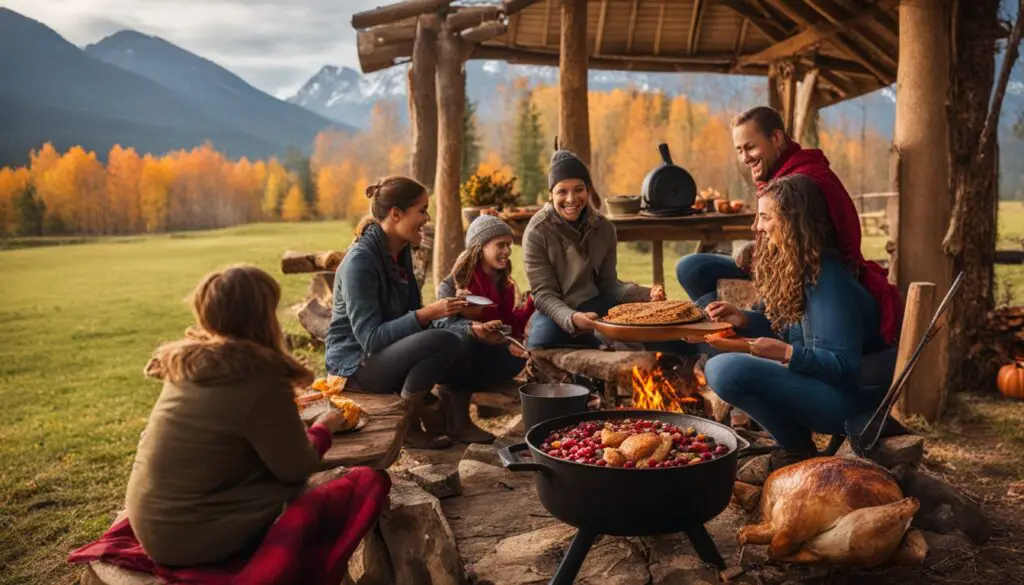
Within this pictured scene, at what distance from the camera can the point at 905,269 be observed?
15.7 ft

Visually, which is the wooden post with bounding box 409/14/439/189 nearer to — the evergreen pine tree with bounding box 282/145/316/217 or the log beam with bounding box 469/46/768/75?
the log beam with bounding box 469/46/768/75

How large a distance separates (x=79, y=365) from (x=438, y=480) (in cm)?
530

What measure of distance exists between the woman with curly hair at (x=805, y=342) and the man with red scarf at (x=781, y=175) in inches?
1.9

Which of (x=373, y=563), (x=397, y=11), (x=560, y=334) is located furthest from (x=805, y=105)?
(x=373, y=563)

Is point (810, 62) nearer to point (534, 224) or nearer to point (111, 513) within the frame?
point (534, 224)

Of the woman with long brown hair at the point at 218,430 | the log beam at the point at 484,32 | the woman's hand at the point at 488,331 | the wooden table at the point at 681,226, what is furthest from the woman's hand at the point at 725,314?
the log beam at the point at 484,32

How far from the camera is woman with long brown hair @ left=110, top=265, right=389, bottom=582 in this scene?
1.96m

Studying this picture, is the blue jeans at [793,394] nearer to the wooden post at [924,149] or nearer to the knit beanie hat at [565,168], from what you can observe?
the knit beanie hat at [565,168]

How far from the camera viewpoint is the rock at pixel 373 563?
8.19 feet

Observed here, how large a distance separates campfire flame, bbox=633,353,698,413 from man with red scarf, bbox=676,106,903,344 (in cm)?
50

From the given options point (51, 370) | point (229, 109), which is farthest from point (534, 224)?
point (229, 109)

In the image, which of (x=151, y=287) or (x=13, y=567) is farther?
(x=151, y=287)

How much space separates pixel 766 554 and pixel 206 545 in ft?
5.75

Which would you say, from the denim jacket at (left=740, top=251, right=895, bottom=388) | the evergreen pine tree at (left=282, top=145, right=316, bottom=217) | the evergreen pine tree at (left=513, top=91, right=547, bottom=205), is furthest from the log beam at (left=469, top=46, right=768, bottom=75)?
the evergreen pine tree at (left=513, top=91, right=547, bottom=205)
